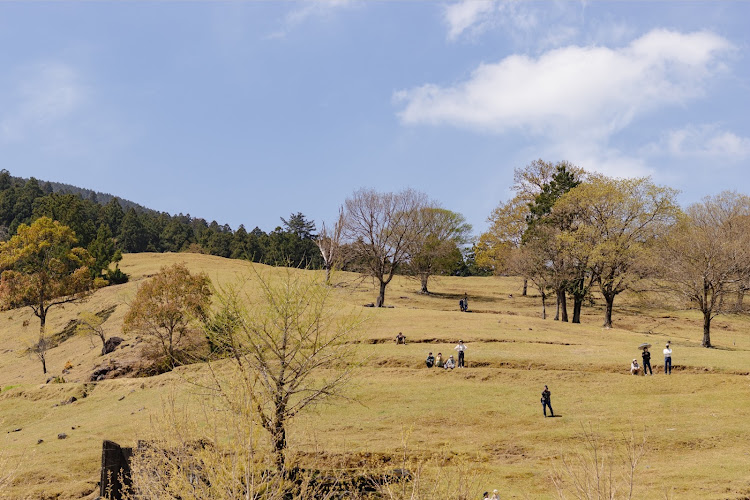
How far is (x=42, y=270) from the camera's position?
6894cm

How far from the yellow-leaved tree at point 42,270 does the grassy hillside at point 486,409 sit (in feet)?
42.9

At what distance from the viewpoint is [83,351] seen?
55844mm

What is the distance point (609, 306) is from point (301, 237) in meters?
105

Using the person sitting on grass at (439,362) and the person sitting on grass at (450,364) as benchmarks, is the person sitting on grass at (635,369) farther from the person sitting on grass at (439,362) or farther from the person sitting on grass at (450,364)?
the person sitting on grass at (439,362)

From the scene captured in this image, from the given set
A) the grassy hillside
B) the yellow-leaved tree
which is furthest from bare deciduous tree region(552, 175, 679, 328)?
the yellow-leaved tree

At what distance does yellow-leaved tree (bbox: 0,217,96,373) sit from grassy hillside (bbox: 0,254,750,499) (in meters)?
13.1

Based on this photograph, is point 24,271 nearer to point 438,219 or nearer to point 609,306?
point 438,219

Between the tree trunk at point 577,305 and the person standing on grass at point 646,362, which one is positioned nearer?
the person standing on grass at point 646,362

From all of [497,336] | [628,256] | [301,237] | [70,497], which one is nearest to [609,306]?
[628,256]

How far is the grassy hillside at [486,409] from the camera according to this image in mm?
21500

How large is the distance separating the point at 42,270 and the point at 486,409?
202 ft

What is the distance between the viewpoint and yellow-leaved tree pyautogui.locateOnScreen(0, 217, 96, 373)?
65438mm

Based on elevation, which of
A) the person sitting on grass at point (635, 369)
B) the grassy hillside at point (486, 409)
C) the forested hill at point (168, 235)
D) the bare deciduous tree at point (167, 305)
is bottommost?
the grassy hillside at point (486, 409)

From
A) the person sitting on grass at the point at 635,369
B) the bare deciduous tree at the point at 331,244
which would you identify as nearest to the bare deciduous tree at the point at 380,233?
the bare deciduous tree at the point at 331,244
